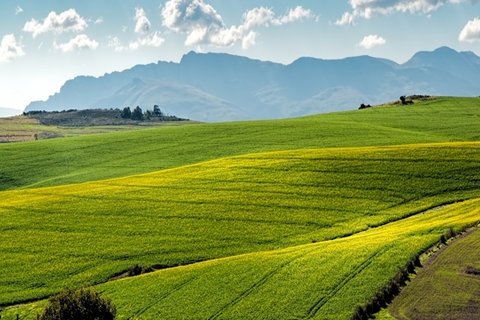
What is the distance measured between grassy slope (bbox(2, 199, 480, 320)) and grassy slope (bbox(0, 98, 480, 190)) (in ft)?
147

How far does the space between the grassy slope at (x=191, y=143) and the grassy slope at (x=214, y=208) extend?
1489 cm

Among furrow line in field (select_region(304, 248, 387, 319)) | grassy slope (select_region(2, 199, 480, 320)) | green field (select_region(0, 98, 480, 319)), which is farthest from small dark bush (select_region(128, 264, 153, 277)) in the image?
furrow line in field (select_region(304, 248, 387, 319))

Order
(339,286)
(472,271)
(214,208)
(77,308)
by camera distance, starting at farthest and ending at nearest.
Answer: (214,208) → (339,286) → (472,271) → (77,308)

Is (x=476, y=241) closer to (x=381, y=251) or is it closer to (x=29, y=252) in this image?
(x=381, y=251)

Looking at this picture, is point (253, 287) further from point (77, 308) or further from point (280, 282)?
point (77, 308)

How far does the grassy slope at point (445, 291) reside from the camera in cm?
2740

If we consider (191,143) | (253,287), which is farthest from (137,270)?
(191,143)

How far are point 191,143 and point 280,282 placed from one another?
6641 centimetres

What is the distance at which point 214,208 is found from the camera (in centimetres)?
5338

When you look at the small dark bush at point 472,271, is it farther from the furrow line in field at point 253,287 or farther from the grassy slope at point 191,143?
the grassy slope at point 191,143

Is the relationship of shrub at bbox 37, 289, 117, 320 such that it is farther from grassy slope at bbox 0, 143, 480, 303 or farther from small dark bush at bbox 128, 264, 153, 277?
small dark bush at bbox 128, 264, 153, 277

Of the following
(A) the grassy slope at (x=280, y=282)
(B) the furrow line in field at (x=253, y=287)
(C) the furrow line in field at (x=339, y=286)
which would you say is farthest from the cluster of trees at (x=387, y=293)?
(B) the furrow line in field at (x=253, y=287)

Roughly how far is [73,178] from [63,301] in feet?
170

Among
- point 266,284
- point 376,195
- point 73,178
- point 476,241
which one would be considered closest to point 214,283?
point 266,284
